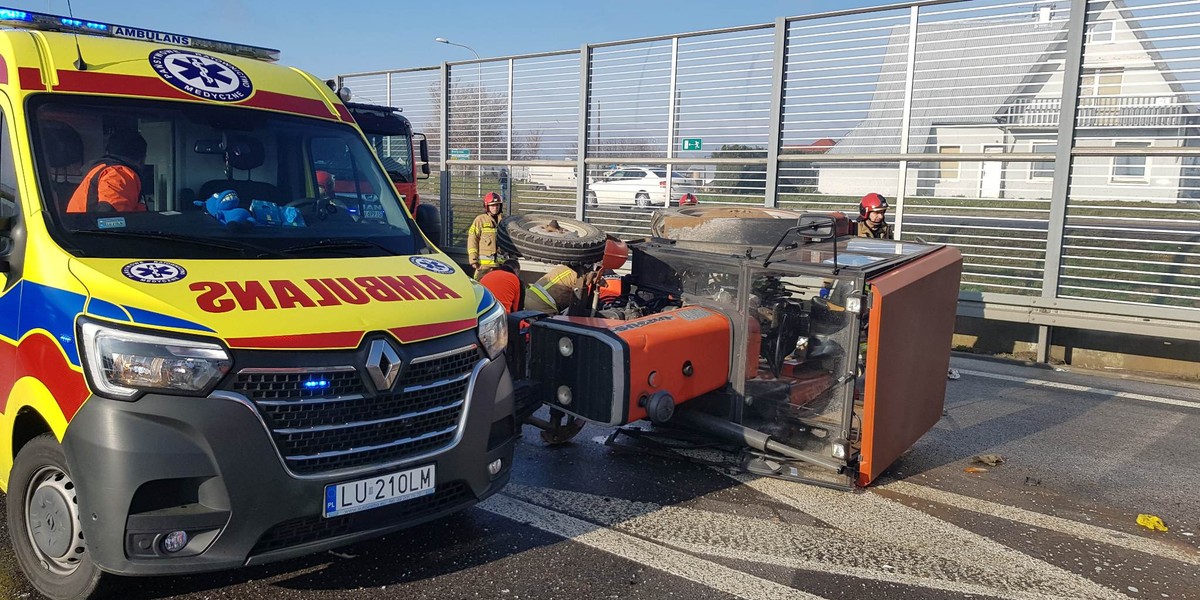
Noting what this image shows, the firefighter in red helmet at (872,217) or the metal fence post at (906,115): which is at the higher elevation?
the metal fence post at (906,115)

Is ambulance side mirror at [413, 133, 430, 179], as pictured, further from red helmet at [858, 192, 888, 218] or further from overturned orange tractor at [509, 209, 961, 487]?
overturned orange tractor at [509, 209, 961, 487]

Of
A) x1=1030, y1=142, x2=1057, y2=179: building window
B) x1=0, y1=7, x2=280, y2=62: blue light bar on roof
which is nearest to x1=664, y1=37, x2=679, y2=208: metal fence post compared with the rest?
x1=1030, y1=142, x2=1057, y2=179: building window

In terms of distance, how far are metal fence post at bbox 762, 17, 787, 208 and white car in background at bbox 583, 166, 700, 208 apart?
1.25 metres

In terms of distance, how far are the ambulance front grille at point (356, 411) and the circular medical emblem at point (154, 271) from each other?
56cm

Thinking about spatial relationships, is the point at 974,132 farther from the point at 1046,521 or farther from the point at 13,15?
the point at 13,15

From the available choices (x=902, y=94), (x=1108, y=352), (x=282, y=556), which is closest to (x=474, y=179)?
(x=902, y=94)

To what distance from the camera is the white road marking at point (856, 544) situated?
3.96 m

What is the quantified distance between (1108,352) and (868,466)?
5.74m

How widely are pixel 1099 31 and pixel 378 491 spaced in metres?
9.05

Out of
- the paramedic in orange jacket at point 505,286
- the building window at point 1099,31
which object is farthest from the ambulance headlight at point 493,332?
the building window at point 1099,31

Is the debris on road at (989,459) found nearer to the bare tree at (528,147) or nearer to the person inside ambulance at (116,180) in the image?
the person inside ambulance at (116,180)

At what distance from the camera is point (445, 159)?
16.5m

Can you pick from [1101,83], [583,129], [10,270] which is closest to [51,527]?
[10,270]

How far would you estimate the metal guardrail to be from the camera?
349 inches
